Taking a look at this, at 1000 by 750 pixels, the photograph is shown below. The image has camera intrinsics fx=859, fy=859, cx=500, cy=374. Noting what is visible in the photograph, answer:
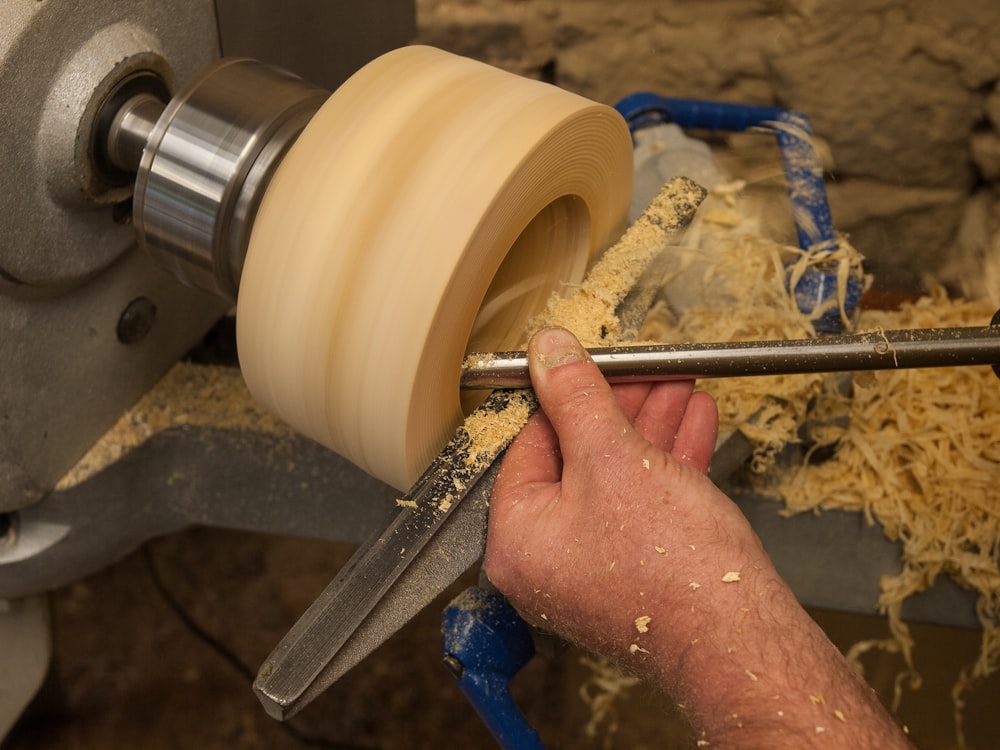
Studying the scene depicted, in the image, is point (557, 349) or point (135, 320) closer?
point (557, 349)

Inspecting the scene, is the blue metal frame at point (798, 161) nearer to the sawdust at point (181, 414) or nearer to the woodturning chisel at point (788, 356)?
the woodturning chisel at point (788, 356)

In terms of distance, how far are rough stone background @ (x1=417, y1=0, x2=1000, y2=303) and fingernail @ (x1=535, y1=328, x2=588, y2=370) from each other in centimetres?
91

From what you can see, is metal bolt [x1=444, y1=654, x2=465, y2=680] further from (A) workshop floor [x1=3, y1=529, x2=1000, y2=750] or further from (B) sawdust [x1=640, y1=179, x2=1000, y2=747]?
(A) workshop floor [x1=3, y1=529, x2=1000, y2=750]

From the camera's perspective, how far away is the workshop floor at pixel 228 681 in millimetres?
1525

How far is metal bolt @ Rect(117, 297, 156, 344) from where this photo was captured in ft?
3.15

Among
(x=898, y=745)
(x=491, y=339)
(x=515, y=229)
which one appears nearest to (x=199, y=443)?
(x=491, y=339)

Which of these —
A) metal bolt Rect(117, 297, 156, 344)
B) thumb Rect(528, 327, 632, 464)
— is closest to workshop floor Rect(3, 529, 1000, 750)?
metal bolt Rect(117, 297, 156, 344)

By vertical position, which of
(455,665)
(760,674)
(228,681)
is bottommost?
(228,681)

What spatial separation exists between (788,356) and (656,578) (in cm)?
22

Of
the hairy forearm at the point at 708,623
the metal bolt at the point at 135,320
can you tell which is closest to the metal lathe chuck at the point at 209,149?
the metal bolt at the point at 135,320

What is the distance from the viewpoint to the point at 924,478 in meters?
0.98

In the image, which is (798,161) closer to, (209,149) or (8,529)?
(209,149)

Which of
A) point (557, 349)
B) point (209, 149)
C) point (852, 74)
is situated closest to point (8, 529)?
point (209, 149)

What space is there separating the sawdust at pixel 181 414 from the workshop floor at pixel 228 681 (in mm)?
622
